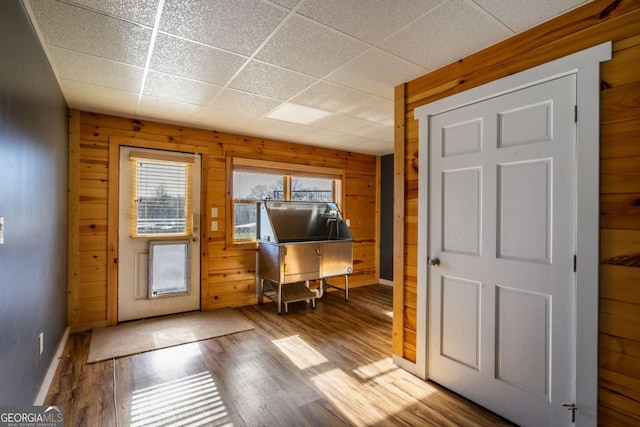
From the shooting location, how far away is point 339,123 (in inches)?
144

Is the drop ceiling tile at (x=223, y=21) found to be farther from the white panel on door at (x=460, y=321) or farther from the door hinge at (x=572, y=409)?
the door hinge at (x=572, y=409)

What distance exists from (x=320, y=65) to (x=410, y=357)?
2375mm

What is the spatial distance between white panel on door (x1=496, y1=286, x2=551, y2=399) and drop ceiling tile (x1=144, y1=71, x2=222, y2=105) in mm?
2750

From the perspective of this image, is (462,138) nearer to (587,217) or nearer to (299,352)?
(587,217)

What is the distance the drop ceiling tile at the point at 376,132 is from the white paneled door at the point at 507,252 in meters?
1.54

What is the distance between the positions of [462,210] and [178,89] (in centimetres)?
255

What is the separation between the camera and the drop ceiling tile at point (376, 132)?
12.4 ft

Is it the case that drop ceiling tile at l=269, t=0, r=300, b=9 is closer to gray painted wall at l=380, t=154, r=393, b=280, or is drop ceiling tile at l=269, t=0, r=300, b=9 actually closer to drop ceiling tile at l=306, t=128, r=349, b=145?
drop ceiling tile at l=306, t=128, r=349, b=145

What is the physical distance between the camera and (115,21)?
5.74 ft

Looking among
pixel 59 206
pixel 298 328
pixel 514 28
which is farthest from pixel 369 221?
pixel 59 206

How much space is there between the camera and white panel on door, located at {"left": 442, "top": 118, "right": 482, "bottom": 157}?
2.02m

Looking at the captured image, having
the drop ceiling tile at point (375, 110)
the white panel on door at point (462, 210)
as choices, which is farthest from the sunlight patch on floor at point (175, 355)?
the drop ceiling tile at point (375, 110)

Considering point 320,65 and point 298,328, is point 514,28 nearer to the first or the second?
point 320,65

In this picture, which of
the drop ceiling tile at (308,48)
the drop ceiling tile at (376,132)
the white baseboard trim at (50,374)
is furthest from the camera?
the drop ceiling tile at (376,132)
